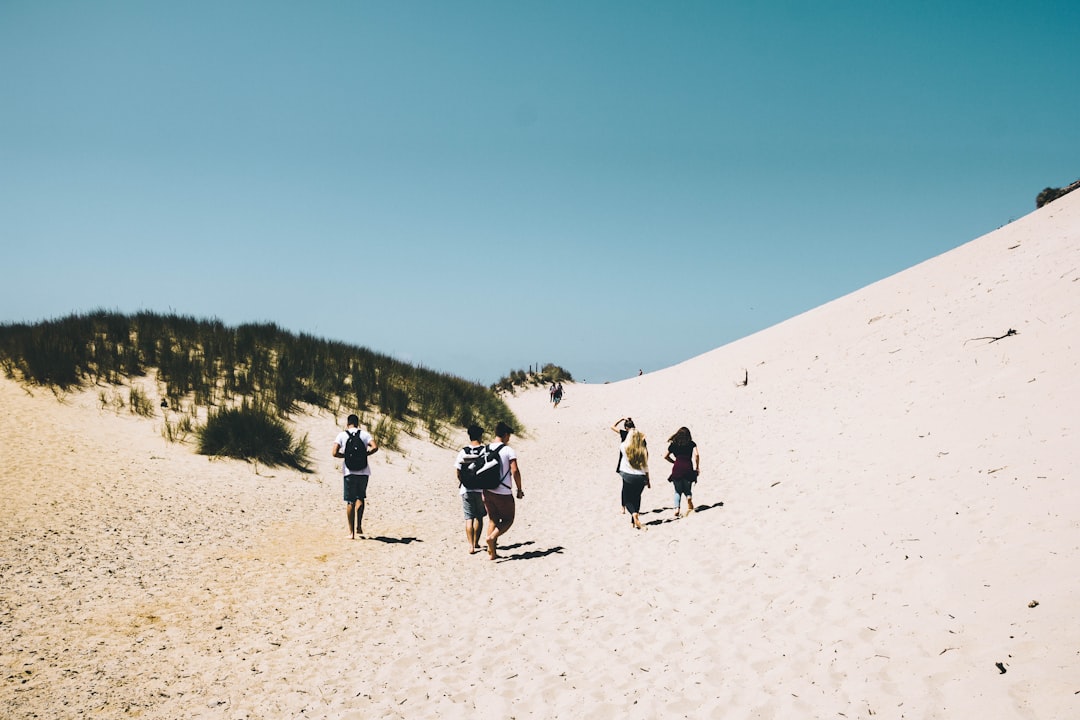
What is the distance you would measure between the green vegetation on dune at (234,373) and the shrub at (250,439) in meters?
0.02

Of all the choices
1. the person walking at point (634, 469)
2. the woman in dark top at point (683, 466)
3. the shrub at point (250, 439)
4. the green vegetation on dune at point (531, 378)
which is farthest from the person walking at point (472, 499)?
the green vegetation on dune at point (531, 378)

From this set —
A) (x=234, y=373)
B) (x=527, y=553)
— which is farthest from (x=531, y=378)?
(x=527, y=553)

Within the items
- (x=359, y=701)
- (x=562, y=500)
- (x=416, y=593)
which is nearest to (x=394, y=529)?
(x=416, y=593)

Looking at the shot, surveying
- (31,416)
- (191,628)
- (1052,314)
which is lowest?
(191,628)

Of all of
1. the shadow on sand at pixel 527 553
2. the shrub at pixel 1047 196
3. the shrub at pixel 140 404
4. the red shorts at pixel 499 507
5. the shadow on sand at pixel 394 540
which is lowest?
the shadow on sand at pixel 527 553

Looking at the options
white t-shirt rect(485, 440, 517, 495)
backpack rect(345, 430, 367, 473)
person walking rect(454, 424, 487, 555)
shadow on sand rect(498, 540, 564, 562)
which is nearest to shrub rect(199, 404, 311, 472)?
backpack rect(345, 430, 367, 473)

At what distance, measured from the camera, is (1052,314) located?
1103 centimetres

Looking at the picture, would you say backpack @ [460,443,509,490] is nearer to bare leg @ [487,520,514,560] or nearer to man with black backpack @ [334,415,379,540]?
bare leg @ [487,520,514,560]

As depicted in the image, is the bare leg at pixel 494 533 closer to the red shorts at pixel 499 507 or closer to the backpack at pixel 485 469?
the red shorts at pixel 499 507

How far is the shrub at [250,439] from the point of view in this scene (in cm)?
1106

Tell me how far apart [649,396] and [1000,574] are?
20.9 metres

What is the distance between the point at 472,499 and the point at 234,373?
1036 cm

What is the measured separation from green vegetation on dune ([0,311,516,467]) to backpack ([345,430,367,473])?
4.48m

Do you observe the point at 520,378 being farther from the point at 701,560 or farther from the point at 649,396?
the point at 701,560
